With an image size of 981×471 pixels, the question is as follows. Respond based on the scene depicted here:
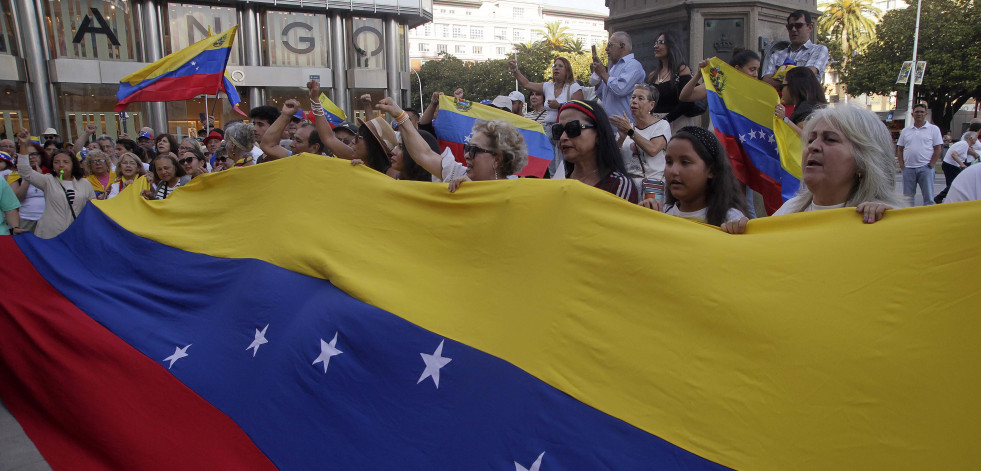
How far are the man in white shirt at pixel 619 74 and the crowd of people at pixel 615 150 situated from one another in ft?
0.04

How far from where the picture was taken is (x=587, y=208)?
8.07 feet

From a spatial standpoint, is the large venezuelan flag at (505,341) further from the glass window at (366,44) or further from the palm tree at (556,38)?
the palm tree at (556,38)

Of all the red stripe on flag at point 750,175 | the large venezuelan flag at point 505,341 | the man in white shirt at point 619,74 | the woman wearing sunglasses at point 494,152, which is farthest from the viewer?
the man in white shirt at point 619,74

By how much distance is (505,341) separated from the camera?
7.76 ft

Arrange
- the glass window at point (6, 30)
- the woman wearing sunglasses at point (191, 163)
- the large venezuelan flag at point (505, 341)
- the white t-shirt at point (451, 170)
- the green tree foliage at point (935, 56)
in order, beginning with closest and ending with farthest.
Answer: the large venezuelan flag at point (505, 341), the white t-shirt at point (451, 170), the woman wearing sunglasses at point (191, 163), the glass window at point (6, 30), the green tree foliage at point (935, 56)

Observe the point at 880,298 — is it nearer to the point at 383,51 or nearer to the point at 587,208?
the point at 587,208

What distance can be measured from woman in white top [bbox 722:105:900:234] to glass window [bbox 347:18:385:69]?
1513 inches

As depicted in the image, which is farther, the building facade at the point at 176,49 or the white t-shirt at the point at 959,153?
the building facade at the point at 176,49

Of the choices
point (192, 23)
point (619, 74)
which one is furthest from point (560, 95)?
point (192, 23)

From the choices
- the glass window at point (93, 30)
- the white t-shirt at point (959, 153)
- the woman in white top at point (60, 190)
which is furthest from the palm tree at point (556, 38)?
the woman in white top at point (60, 190)

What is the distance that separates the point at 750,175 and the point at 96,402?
14.5 ft

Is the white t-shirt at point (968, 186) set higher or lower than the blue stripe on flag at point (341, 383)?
higher

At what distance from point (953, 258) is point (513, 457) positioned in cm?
142

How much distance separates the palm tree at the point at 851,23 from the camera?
157ft
